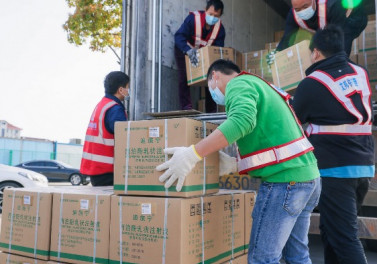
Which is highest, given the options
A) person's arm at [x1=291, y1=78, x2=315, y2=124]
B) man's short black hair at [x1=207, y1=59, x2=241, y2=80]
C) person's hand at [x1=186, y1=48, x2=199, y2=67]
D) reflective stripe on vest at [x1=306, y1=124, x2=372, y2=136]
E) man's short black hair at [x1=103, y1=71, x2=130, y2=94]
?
person's hand at [x1=186, y1=48, x2=199, y2=67]

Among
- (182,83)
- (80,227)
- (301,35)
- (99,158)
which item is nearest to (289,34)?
(301,35)

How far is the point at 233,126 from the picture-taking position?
2043 mm

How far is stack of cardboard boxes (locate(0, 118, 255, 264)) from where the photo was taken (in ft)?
7.80

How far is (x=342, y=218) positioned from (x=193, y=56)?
10.1 feet

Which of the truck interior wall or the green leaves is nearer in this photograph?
the truck interior wall

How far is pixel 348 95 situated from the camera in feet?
8.77

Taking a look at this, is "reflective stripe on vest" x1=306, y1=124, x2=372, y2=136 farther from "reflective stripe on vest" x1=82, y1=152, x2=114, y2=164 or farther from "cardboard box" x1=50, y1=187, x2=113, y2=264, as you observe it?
"reflective stripe on vest" x1=82, y1=152, x2=114, y2=164

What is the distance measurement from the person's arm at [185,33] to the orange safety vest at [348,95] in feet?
8.85

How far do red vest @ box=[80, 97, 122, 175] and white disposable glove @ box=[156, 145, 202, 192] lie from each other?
1.40 metres

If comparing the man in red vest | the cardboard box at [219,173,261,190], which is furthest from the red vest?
the cardboard box at [219,173,261,190]

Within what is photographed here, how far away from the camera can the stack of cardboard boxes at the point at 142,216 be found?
7.80 feet

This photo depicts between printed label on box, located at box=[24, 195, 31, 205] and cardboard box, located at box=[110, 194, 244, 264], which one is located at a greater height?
printed label on box, located at box=[24, 195, 31, 205]

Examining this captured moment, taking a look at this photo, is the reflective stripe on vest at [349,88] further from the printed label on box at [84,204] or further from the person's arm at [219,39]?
the person's arm at [219,39]

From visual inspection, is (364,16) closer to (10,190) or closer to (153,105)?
(153,105)
